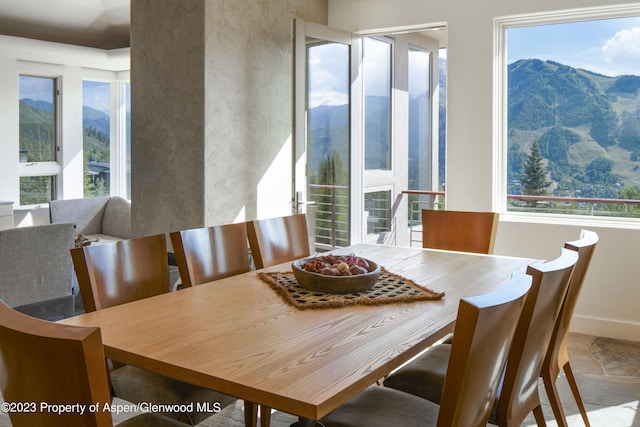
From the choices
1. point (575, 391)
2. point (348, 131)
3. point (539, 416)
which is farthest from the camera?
point (348, 131)

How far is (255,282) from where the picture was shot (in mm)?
2381

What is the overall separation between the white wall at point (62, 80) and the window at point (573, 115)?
15.1 ft

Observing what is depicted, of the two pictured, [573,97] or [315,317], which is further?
[573,97]

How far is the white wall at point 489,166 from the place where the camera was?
4180 millimetres

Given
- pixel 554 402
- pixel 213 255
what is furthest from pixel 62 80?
pixel 554 402

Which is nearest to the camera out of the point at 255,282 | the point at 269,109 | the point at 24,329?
the point at 24,329

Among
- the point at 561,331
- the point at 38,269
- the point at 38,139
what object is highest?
the point at 38,139

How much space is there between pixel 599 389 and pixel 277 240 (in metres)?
1.94

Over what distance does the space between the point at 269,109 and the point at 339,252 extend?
1.86m

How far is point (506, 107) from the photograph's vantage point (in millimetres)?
4652

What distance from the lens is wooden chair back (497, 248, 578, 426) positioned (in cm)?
168

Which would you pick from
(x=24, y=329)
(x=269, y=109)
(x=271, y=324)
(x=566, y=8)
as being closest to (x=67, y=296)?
(x=269, y=109)

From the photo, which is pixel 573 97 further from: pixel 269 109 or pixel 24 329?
pixel 24 329

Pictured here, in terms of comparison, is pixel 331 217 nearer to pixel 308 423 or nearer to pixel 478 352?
pixel 308 423
